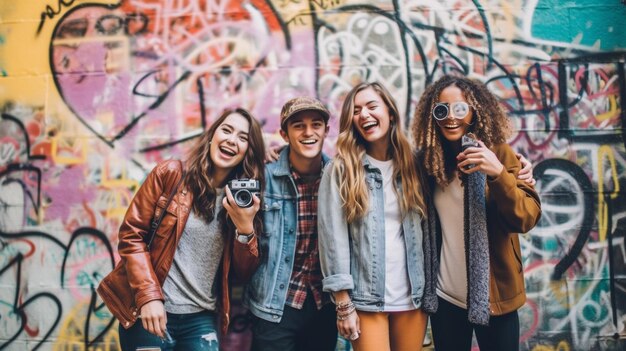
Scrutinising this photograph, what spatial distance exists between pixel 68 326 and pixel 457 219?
9.57ft

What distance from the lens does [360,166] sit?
2379 millimetres

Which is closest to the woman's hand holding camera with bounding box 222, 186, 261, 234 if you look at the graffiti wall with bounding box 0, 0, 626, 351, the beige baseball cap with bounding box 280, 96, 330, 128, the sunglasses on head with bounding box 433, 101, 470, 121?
the beige baseball cap with bounding box 280, 96, 330, 128

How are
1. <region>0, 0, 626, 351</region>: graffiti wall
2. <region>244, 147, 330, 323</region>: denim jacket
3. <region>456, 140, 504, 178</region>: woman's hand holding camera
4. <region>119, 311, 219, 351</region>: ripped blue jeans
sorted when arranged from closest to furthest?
<region>456, 140, 504, 178</region>: woman's hand holding camera, <region>119, 311, 219, 351</region>: ripped blue jeans, <region>244, 147, 330, 323</region>: denim jacket, <region>0, 0, 626, 351</region>: graffiti wall

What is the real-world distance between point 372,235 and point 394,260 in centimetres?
17

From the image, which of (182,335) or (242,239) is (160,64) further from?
(182,335)

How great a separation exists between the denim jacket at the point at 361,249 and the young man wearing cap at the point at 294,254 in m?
0.20

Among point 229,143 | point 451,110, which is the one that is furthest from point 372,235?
point 229,143

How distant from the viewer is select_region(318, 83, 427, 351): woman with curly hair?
2262 millimetres

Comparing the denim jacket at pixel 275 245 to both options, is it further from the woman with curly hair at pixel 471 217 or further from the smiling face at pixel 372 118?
the woman with curly hair at pixel 471 217

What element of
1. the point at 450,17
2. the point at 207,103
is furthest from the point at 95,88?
the point at 450,17

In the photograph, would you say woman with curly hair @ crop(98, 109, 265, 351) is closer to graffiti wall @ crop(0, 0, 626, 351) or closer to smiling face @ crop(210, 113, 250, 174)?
Result: smiling face @ crop(210, 113, 250, 174)

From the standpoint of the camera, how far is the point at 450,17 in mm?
3396

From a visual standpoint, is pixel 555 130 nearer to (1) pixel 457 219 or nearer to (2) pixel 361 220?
(1) pixel 457 219

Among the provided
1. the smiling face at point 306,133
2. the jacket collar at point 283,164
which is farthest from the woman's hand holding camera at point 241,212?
the smiling face at point 306,133
